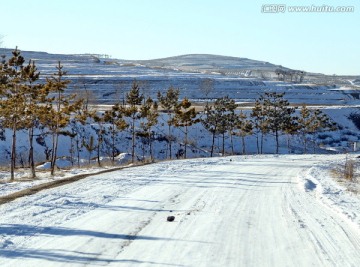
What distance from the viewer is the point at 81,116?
4584 cm

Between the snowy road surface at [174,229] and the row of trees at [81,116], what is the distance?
51.3 feet

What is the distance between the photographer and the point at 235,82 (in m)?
180

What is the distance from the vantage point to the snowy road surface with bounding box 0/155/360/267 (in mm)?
8586

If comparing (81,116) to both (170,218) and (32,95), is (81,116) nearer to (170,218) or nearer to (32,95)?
(32,95)

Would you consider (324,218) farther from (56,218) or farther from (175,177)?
(175,177)

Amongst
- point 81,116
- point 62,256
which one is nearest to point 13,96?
point 81,116

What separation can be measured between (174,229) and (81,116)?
3616 centimetres

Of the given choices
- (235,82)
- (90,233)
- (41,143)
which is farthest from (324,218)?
(235,82)

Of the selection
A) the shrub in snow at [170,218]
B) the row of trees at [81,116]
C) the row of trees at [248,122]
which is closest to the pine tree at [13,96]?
the row of trees at [81,116]

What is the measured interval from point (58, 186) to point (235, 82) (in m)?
163

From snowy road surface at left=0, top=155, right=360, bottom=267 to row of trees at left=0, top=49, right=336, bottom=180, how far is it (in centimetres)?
1562

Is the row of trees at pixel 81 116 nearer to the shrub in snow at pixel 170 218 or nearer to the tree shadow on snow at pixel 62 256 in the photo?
the shrub in snow at pixel 170 218

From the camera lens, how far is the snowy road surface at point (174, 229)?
8586 millimetres

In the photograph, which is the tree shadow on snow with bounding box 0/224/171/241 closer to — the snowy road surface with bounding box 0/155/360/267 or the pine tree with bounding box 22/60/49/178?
the snowy road surface with bounding box 0/155/360/267
